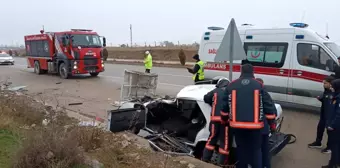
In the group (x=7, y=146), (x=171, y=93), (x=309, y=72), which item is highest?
(x=309, y=72)

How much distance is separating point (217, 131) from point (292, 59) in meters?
5.24

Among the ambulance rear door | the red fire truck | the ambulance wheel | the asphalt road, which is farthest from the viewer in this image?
the ambulance wheel

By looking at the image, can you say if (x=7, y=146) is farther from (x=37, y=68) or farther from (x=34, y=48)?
(x=34, y=48)

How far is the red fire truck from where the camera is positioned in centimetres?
1720

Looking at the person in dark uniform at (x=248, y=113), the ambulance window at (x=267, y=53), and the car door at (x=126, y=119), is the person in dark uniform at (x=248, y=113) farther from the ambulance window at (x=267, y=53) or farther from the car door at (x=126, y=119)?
the ambulance window at (x=267, y=53)

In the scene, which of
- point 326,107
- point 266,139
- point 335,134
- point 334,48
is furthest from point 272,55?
point 266,139

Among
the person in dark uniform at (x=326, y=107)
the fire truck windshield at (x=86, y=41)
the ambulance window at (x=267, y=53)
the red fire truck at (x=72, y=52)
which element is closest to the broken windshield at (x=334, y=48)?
the ambulance window at (x=267, y=53)

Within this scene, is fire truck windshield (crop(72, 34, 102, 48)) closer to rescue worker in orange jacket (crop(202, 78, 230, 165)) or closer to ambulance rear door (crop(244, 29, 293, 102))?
ambulance rear door (crop(244, 29, 293, 102))

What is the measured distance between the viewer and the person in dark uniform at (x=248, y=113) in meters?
3.93

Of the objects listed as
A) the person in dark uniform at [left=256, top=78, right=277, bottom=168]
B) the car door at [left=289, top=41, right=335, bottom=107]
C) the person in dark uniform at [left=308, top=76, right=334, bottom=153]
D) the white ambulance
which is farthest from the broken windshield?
the person in dark uniform at [left=256, top=78, right=277, bottom=168]

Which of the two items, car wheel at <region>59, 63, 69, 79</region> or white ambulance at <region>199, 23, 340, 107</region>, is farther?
car wheel at <region>59, 63, 69, 79</region>

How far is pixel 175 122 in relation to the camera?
226 inches

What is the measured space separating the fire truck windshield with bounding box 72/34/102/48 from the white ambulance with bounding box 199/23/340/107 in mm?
10363

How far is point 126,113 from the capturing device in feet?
17.8
